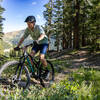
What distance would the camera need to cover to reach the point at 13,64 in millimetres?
4266

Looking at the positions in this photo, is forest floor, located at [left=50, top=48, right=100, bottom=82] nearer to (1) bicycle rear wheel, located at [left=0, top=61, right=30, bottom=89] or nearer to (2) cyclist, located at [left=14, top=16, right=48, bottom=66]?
(2) cyclist, located at [left=14, top=16, right=48, bottom=66]

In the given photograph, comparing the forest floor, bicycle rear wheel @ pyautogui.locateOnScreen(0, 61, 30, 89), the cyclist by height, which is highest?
the cyclist

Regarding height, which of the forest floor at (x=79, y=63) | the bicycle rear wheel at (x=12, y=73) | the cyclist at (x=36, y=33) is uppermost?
the cyclist at (x=36, y=33)

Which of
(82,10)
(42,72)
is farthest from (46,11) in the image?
(42,72)

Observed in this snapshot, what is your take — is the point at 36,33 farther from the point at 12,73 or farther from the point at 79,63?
the point at 79,63

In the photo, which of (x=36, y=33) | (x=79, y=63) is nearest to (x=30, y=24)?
(x=36, y=33)

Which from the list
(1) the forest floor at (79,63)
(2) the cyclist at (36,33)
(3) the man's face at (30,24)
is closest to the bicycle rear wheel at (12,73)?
(2) the cyclist at (36,33)

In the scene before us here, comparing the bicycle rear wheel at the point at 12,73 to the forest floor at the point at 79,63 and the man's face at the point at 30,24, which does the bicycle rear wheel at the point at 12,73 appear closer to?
the man's face at the point at 30,24

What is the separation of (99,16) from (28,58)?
14.7 meters

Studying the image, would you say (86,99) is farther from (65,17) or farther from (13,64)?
(65,17)

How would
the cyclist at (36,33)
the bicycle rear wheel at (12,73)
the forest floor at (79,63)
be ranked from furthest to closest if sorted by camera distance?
the forest floor at (79,63), the cyclist at (36,33), the bicycle rear wheel at (12,73)

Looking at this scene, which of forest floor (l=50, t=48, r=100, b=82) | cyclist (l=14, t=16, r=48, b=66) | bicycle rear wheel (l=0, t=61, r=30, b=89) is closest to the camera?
bicycle rear wheel (l=0, t=61, r=30, b=89)

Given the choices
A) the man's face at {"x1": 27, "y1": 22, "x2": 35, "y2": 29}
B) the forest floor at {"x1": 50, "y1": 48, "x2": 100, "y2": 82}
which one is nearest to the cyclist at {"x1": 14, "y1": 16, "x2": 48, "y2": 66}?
the man's face at {"x1": 27, "y1": 22, "x2": 35, "y2": 29}

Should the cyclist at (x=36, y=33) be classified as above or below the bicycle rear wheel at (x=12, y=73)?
above
